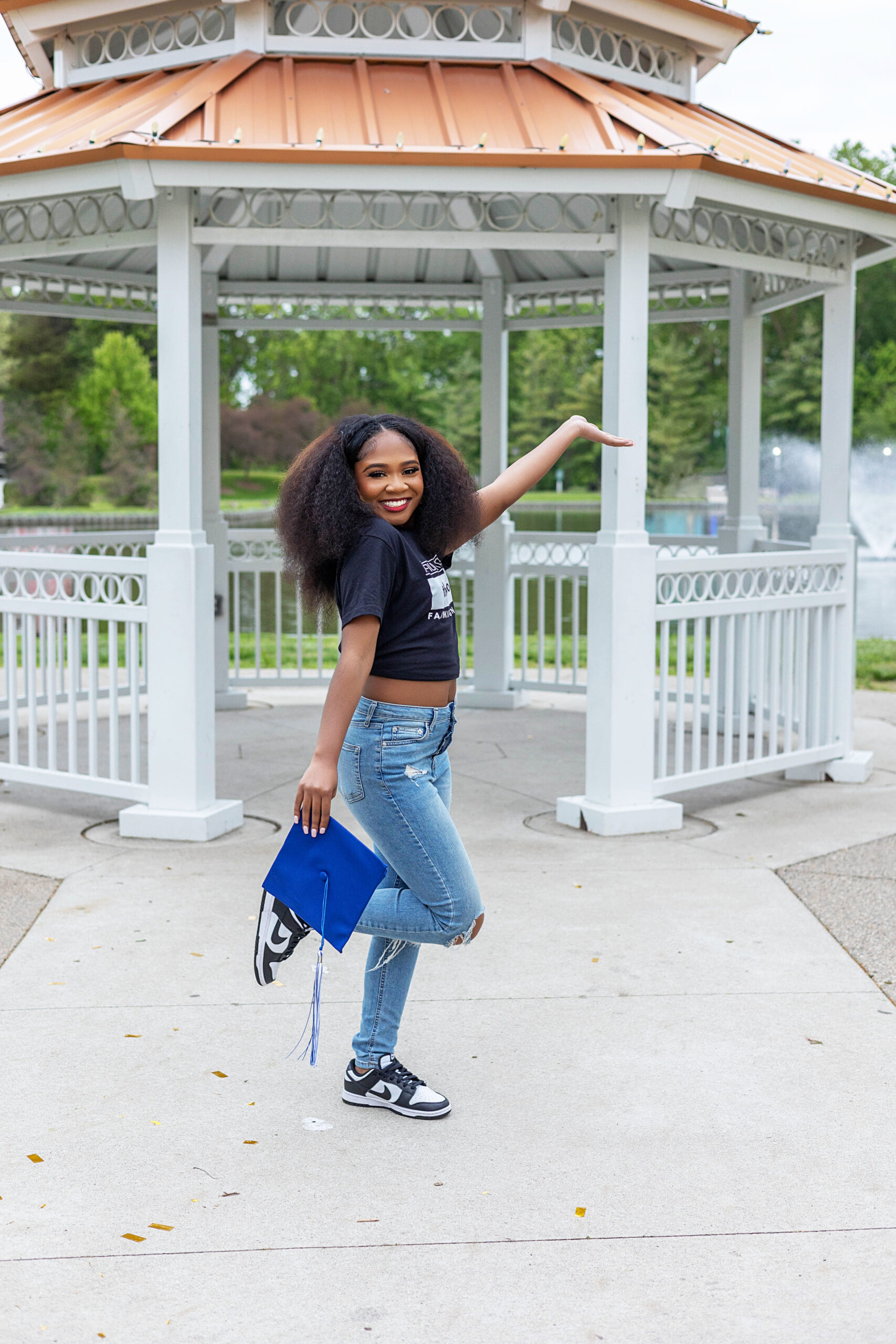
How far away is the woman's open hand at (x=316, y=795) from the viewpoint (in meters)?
3.19

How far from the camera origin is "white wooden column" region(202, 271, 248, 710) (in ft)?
33.3

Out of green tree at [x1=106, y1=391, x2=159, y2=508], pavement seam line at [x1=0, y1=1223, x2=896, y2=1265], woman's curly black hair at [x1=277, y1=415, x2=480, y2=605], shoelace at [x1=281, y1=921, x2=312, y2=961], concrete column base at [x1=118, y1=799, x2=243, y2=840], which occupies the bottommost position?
pavement seam line at [x1=0, y1=1223, x2=896, y2=1265]

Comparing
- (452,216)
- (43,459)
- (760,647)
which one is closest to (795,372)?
(43,459)

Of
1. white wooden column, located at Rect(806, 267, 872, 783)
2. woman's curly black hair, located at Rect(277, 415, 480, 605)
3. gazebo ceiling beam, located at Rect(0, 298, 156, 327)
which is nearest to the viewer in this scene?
woman's curly black hair, located at Rect(277, 415, 480, 605)

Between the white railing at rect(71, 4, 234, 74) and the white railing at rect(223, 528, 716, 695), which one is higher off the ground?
the white railing at rect(71, 4, 234, 74)

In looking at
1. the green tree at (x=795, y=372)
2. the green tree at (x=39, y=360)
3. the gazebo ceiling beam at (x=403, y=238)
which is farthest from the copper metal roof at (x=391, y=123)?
the green tree at (x=39, y=360)

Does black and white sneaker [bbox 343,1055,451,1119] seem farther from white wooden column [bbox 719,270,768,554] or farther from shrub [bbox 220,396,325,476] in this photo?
shrub [bbox 220,396,325,476]

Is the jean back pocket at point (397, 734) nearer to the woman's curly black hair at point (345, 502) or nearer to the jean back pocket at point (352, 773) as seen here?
the jean back pocket at point (352, 773)

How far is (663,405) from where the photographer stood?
64938mm

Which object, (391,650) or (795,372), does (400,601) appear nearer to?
(391,650)

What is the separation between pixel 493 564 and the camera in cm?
1063

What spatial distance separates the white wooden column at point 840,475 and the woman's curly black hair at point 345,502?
4848 mm

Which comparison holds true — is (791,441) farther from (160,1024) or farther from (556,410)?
(160,1024)

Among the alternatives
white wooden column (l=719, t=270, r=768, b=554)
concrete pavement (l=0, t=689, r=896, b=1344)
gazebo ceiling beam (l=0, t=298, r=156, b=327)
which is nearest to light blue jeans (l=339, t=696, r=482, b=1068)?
concrete pavement (l=0, t=689, r=896, b=1344)
